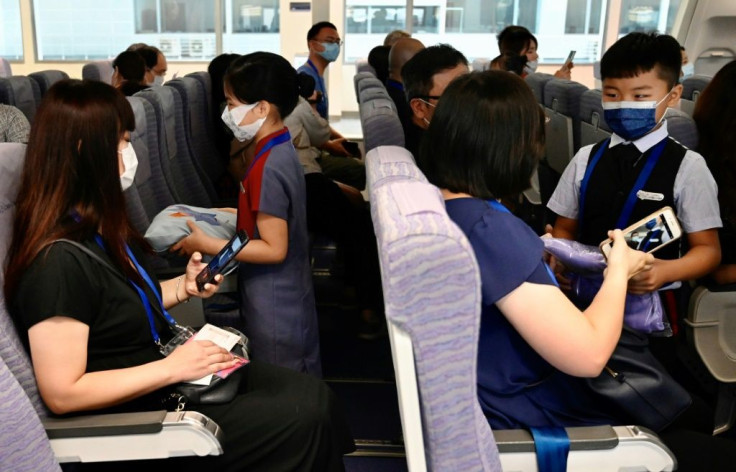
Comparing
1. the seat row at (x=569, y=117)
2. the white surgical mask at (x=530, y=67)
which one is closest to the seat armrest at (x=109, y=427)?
the seat row at (x=569, y=117)

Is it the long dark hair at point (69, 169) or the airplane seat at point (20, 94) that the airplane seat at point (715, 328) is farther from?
the airplane seat at point (20, 94)

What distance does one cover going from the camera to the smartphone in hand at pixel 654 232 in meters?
1.46

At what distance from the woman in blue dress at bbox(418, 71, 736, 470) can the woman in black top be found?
501mm

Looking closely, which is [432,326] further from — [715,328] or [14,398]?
[715,328]

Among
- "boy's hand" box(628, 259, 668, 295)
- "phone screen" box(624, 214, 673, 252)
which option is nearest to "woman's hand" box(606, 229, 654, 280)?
"phone screen" box(624, 214, 673, 252)

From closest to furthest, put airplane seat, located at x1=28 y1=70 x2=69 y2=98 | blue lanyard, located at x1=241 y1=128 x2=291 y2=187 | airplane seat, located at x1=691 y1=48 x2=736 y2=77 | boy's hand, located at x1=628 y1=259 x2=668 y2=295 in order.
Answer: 1. boy's hand, located at x1=628 y1=259 x2=668 y2=295
2. blue lanyard, located at x1=241 y1=128 x2=291 y2=187
3. airplane seat, located at x1=28 y1=70 x2=69 y2=98
4. airplane seat, located at x1=691 y1=48 x2=736 y2=77

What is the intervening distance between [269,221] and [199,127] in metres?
1.82

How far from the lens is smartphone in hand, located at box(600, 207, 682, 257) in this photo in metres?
1.46

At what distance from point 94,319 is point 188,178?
1925mm

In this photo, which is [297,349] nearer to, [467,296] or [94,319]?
[94,319]

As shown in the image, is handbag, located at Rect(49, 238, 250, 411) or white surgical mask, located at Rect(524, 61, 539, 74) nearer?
handbag, located at Rect(49, 238, 250, 411)

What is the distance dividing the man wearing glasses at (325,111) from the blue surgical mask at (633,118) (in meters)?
2.24

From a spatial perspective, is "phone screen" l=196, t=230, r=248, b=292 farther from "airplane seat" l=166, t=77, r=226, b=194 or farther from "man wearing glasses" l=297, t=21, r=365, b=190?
"man wearing glasses" l=297, t=21, r=365, b=190

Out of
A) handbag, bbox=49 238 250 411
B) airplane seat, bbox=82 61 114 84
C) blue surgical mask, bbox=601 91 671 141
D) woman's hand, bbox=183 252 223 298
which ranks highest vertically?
blue surgical mask, bbox=601 91 671 141
